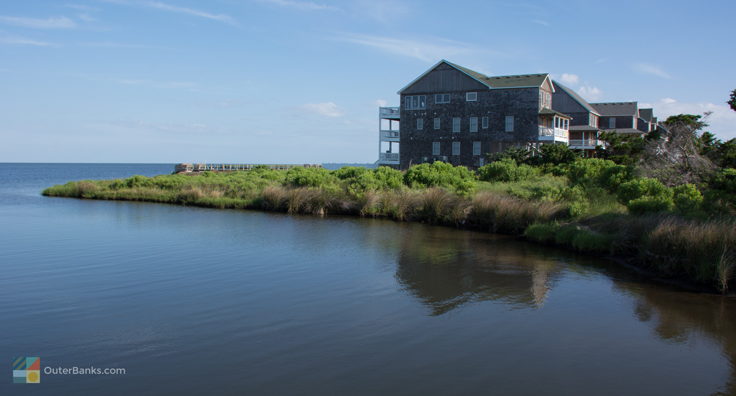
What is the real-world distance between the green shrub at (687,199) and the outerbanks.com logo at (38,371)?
1566 cm

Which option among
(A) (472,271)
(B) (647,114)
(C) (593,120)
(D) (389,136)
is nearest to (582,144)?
(C) (593,120)

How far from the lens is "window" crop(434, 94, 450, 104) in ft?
151

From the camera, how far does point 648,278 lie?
14.0 m

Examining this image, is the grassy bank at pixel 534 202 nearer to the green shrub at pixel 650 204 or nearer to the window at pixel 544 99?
the green shrub at pixel 650 204

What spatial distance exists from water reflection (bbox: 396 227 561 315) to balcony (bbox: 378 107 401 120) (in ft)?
99.1

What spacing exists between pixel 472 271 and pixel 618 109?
1923 inches

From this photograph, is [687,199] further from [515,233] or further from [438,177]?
[438,177]

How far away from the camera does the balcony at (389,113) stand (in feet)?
163

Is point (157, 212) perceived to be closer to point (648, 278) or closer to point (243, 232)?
point (243, 232)

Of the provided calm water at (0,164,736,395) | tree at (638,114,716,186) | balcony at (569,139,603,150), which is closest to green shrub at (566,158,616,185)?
tree at (638,114,716,186)

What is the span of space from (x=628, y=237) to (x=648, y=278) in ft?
7.74

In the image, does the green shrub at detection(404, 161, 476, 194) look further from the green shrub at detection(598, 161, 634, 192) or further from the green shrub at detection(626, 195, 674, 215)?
the green shrub at detection(626, 195, 674, 215)

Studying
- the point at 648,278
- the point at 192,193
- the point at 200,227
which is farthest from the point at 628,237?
the point at 192,193

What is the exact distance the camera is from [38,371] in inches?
303
